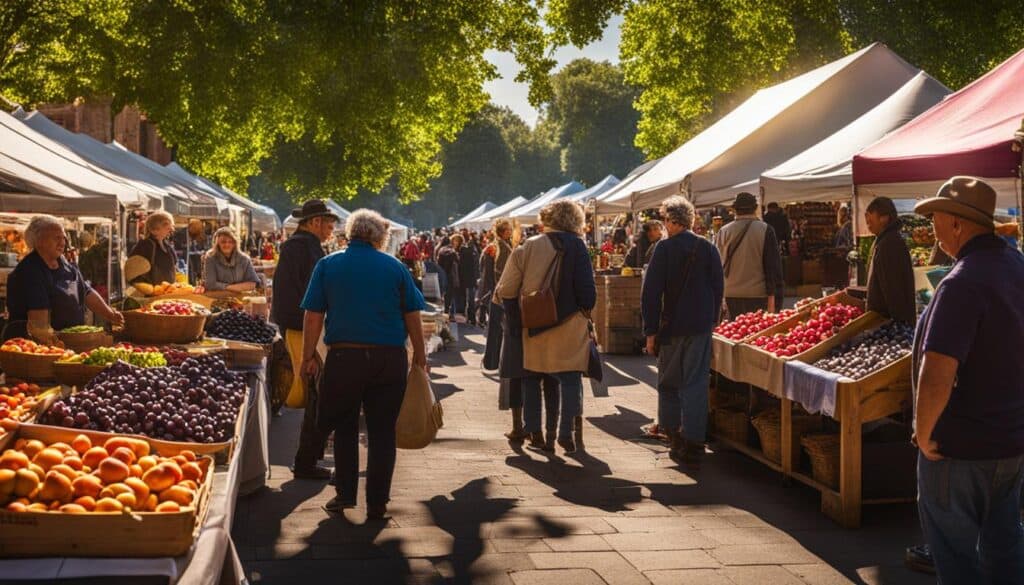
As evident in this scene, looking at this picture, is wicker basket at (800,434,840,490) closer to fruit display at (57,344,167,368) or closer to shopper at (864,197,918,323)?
shopper at (864,197,918,323)

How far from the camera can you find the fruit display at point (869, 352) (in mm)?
6664

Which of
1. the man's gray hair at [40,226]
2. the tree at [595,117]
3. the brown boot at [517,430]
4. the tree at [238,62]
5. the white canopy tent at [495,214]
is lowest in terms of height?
the brown boot at [517,430]

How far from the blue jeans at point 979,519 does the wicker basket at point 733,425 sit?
14.5 ft

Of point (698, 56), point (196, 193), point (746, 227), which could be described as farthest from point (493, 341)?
point (698, 56)

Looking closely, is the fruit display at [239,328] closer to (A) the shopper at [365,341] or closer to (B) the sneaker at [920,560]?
(A) the shopper at [365,341]

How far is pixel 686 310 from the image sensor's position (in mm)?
8297

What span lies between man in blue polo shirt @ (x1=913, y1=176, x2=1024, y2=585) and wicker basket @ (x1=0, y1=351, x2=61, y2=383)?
5025 mm

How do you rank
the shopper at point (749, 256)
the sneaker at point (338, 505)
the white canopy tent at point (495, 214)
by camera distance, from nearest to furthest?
the sneaker at point (338, 505) < the shopper at point (749, 256) < the white canopy tent at point (495, 214)

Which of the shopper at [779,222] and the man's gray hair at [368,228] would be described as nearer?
the man's gray hair at [368,228]

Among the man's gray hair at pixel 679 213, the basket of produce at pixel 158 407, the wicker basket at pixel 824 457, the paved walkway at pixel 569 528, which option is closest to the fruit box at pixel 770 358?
the wicker basket at pixel 824 457

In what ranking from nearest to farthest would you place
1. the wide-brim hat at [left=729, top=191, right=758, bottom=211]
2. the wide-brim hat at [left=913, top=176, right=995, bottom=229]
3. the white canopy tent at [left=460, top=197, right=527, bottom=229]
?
the wide-brim hat at [left=913, top=176, right=995, bottom=229]
the wide-brim hat at [left=729, top=191, right=758, bottom=211]
the white canopy tent at [left=460, top=197, right=527, bottom=229]

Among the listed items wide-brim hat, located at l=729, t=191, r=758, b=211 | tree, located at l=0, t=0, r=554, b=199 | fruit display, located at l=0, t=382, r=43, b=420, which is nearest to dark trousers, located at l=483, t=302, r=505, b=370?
wide-brim hat, located at l=729, t=191, r=758, b=211

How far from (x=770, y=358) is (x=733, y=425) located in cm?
115

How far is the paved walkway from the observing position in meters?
5.59
